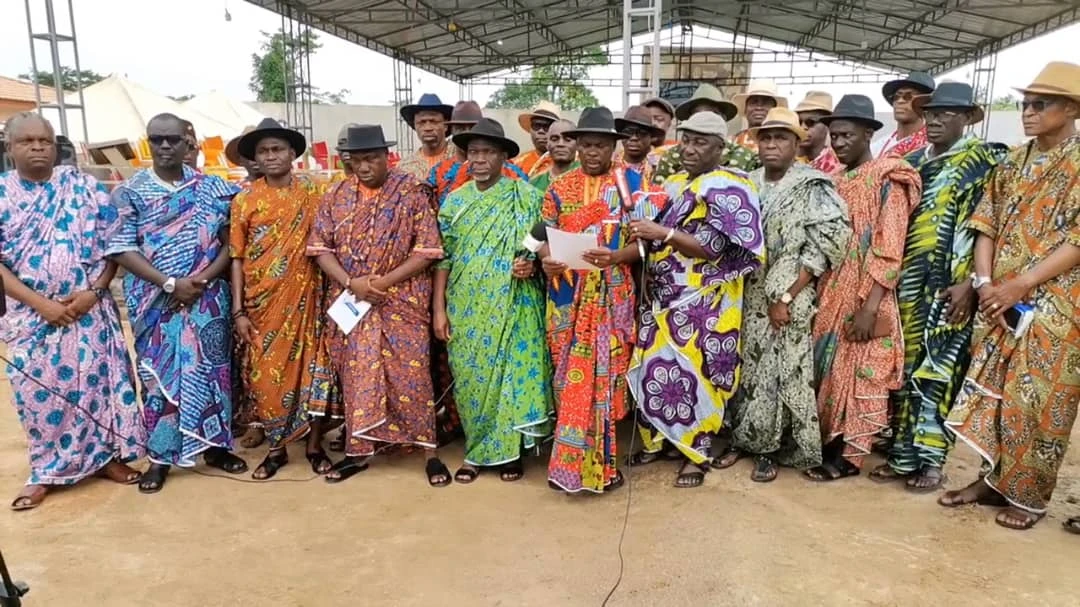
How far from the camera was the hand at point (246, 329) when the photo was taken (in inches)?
152

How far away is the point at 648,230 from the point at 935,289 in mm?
1521

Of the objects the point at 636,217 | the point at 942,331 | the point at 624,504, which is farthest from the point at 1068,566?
the point at 636,217

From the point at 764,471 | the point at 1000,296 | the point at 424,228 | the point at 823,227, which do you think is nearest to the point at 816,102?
the point at 823,227

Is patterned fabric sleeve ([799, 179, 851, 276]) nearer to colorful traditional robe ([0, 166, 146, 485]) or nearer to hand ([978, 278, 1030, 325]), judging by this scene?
hand ([978, 278, 1030, 325])

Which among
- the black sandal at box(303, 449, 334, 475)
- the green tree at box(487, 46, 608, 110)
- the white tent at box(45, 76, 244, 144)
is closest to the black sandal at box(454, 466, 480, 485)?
the black sandal at box(303, 449, 334, 475)

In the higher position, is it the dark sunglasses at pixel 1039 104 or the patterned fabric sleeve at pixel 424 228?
the dark sunglasses at pixel 1039 104

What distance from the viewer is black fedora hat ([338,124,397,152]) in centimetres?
363

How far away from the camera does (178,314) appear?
3.77 meters

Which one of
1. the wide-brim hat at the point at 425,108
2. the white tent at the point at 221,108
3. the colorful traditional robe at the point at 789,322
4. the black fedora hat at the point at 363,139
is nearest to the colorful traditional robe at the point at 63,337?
the black fedora hat at the point at 363,139

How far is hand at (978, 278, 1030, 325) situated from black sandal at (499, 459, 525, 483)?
2397 mm

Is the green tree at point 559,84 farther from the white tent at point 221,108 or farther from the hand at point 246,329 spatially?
the hand at point 246,329

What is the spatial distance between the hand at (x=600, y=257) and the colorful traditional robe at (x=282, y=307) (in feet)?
5.03

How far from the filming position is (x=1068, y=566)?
2.92 meters

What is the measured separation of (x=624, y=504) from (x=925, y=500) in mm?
1496
